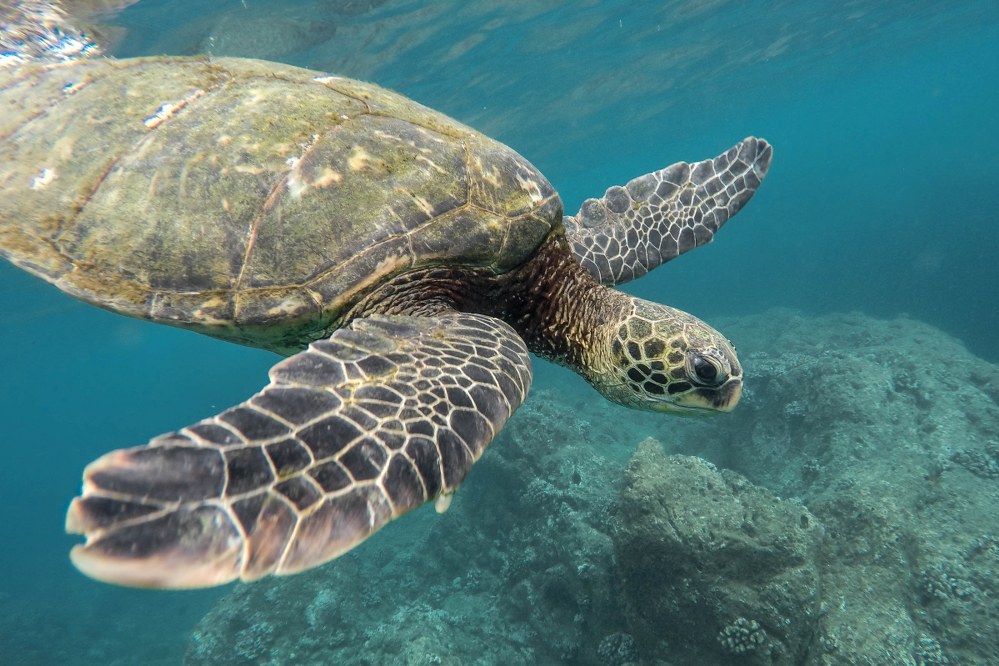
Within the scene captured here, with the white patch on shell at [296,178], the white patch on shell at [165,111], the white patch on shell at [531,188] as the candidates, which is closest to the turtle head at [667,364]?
the white patch on shell at [531,188]

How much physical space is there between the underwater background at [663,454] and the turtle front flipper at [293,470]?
4.44 meters

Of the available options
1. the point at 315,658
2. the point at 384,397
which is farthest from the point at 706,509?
the point at 315,658

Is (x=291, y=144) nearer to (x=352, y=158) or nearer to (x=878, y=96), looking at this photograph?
(x=352, y=158)

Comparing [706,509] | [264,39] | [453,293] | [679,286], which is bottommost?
[679,286]

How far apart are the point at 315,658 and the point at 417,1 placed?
15.1 meters

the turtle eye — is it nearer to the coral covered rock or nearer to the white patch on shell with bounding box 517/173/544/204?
the white patch on shell with bounding box 517/173/544/204

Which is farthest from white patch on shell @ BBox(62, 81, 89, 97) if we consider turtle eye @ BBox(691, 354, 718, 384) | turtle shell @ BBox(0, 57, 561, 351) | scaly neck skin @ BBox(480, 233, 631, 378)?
turtle eye @ BBox(691, 354, 718, 384)

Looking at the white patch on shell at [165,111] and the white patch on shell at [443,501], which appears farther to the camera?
the white patch on shell at [165,111]

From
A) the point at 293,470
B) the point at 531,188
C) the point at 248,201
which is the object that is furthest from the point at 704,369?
the point at 248,201

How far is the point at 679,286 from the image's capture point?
42.2 meters

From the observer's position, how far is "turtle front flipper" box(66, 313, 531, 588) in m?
1.33

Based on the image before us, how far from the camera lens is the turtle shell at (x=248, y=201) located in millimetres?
2799

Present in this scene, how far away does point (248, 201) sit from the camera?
2.90m

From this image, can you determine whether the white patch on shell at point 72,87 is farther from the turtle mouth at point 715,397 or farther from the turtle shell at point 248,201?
the turtle mouth at point 715,397
